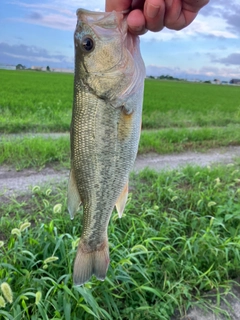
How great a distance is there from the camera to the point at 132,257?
2742 millimetres

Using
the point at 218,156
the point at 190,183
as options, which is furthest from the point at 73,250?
the point at 218,156

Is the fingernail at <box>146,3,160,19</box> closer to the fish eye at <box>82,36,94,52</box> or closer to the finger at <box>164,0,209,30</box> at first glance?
the finger at <box>164,0,209,30</box>

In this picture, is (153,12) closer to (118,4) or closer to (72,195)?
(118,4)

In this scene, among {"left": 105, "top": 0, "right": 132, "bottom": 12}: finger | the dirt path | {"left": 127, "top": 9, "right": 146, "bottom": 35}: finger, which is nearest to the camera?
{"left": 127, "top": 9, "right": 146, "bottom": 35}: finger

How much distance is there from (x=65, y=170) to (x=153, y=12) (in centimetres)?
379

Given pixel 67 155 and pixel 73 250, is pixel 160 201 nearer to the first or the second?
pixel 73 250

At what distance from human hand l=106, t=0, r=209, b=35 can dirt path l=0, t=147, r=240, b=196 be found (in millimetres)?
2959

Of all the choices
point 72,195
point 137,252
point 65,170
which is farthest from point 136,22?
point 65,170

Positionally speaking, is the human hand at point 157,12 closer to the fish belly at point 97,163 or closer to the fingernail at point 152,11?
the fingernail at point 152,11

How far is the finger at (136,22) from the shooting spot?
1491mm

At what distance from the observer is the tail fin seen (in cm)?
169

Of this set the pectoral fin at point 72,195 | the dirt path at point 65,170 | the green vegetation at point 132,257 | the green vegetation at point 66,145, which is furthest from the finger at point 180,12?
the green vegetation at point 66,145

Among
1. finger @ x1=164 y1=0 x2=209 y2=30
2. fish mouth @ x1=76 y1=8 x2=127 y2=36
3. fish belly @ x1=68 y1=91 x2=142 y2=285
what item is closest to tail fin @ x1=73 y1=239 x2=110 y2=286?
fish belly @ x1=68 y1=91 x2=142 y2=285

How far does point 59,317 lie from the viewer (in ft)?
7.34
